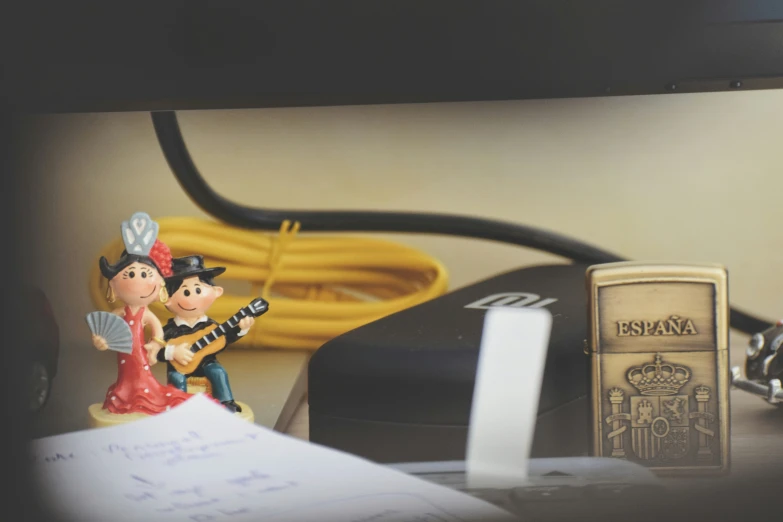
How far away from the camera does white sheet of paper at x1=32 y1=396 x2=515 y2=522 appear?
0.41 metres

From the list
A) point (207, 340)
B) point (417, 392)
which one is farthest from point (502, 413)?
point (207, 340)

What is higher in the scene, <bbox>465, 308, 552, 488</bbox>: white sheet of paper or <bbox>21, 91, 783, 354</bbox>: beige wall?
<bbox>21, 91, 783, 354</bbox>: beige wall

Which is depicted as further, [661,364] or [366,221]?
[366,221]

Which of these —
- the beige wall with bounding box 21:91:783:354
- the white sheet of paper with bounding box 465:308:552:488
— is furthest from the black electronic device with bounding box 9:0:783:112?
the white sheet of paper with bounding box 465:308:552:488

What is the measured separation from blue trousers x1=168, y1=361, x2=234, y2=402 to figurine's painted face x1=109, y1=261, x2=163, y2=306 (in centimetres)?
4

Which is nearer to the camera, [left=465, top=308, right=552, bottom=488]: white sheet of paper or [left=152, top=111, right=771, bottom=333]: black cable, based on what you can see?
[left=465, top=308, right=552, bottom=488]: white sheet of paper

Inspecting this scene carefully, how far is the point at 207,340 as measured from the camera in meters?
0.47

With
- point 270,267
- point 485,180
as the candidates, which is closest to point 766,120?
point 485,180

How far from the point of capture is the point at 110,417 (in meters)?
0.46

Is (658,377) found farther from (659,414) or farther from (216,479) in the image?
(216,479)

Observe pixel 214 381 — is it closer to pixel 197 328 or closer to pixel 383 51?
pixel 197 328

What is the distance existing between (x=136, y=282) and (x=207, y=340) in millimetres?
45

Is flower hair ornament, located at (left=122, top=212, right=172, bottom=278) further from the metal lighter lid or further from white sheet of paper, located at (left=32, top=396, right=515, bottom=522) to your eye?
the metal lighter lid

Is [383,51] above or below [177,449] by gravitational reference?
above
